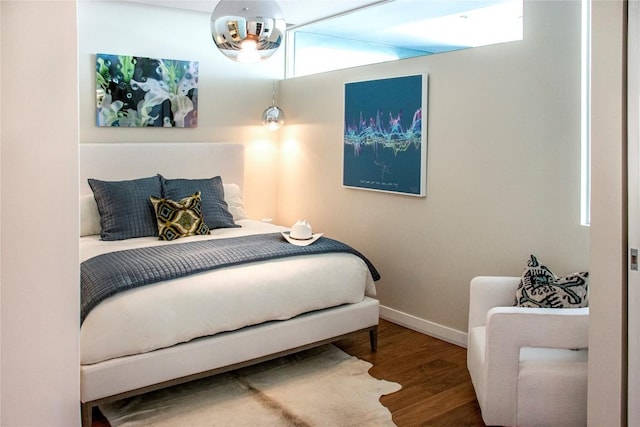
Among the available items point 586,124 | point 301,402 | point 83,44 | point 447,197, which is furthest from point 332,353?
point 83,44

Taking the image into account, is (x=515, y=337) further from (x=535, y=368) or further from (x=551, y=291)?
(x=551, y=291)

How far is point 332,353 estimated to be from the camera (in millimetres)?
3914

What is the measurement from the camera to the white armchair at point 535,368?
275 centimetres

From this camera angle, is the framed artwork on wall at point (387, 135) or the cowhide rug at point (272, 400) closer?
the cowhide rug at point (272, 400)

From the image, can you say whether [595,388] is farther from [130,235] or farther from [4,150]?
[130,235]

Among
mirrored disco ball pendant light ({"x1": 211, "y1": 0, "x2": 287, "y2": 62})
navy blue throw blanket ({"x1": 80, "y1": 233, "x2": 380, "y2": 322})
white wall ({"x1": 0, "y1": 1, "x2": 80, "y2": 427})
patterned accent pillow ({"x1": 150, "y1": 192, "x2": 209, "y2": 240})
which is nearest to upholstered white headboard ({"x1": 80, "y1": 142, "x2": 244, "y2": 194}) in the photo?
patterned accent pillow ({"x1": 150, "y1": 192, "x2": 209, "y2": 240})

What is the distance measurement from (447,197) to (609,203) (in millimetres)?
1821

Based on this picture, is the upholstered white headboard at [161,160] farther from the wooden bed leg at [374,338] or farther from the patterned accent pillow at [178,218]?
the wooden bed leg at [374,338]

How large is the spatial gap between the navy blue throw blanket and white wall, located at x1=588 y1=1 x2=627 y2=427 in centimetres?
180

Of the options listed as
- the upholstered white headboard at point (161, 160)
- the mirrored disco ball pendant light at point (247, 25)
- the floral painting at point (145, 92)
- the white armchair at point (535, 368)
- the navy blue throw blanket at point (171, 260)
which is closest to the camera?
the mirrored disco ball pendant light at point (247, 25)

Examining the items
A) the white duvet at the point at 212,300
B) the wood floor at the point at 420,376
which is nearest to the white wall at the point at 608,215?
the wood floor at the point at 420,376

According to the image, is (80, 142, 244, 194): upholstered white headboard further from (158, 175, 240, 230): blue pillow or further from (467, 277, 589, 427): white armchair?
(467, 277, 589, 427): white armchair

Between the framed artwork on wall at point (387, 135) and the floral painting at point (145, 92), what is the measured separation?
4.61ft

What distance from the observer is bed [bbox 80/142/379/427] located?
2906mm
